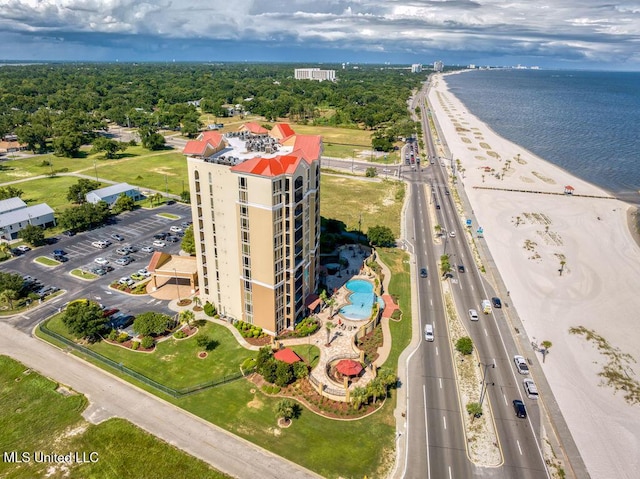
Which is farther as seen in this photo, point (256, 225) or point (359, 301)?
point (359, 301)

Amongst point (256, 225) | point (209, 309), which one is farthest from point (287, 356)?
point (256, 225)

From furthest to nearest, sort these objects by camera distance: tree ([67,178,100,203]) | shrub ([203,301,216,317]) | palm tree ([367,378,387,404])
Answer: tree ([67,178,100,203]), shrub ([203,301,216,317]), palm tree ([367,378,387,404])

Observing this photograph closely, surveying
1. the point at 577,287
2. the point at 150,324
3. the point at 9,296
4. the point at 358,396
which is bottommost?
the point at 577,287

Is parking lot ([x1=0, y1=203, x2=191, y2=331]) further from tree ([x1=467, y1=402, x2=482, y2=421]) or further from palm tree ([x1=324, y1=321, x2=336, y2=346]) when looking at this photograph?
tree ([x1=467, y1=402, x2=482, y2=421])

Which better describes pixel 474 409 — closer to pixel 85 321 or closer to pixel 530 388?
pixel 530 388

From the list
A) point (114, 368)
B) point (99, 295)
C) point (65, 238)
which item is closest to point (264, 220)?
point (114, 368)

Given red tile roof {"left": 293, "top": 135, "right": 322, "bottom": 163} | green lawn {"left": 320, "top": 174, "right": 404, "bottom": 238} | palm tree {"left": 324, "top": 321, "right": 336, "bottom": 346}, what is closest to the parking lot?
palm tree {"left": 324, "top": 321, "right": 336, "bottom": 346}
